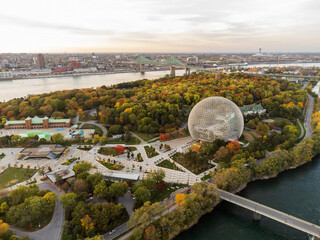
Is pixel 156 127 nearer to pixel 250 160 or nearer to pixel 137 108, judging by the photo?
pixel 137 108

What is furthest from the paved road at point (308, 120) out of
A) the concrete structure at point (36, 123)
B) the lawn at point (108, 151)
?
the concrete structure at point (36, 123)

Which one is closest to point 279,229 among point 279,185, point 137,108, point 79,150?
point 279,185

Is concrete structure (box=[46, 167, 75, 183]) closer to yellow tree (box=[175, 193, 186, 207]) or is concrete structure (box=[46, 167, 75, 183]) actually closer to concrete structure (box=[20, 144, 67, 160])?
concrete structure (box=[20, 144, 67, 160])

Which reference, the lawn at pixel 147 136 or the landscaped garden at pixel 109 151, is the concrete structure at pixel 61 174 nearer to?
the landscaped garden at pixel 109 151

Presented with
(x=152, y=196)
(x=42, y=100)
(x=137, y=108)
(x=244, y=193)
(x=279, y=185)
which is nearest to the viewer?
(x=152, y=196)

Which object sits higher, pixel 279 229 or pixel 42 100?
pixel 42 100

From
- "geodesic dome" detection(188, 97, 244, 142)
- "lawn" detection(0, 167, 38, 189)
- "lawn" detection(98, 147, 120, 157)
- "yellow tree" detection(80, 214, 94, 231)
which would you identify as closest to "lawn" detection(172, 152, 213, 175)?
"geodesic dome" detection(188, 97, 244, 142)
